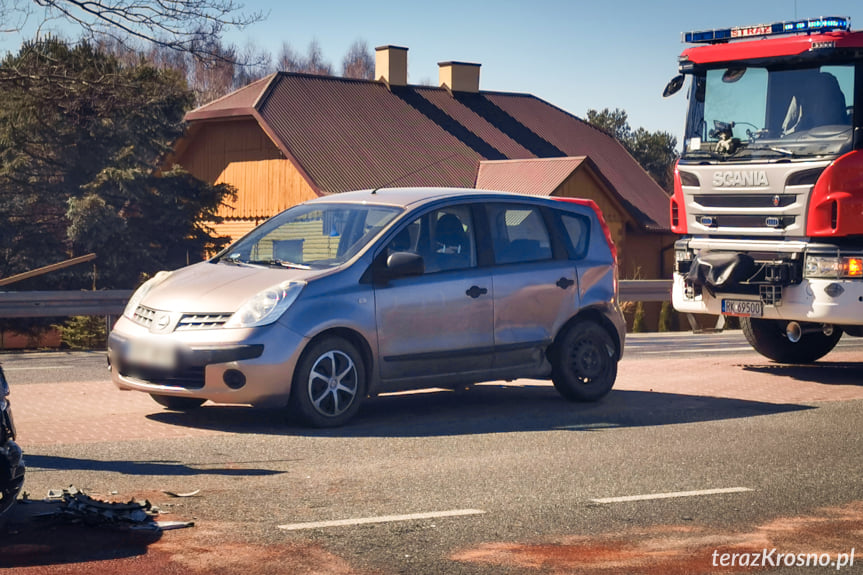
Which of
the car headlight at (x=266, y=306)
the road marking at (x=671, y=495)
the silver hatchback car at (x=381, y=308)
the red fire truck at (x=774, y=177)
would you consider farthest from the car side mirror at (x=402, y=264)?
the red fire truck at (x=774, y=177)

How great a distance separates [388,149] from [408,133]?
2104 millimetres

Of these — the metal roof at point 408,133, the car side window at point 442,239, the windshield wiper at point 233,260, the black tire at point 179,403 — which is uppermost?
the metal roof at point 408,133

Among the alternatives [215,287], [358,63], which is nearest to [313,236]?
[215,287]

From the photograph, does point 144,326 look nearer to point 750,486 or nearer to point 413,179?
point 750,486

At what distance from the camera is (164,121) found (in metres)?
35.1

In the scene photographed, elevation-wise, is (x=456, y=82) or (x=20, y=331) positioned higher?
(x=456, y=82)

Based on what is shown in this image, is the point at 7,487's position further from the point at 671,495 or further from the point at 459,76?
the point at 459,76

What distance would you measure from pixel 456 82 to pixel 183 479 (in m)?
42.3

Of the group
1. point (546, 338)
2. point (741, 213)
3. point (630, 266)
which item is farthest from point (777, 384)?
point (630, 266)

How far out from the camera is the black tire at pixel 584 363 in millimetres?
11070

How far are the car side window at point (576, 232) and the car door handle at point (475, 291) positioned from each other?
1182mm

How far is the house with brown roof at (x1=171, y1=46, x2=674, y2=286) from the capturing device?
38.8 m

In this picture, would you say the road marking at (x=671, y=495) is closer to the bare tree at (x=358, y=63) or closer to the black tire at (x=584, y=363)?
the black tire at (x=584, y=363)

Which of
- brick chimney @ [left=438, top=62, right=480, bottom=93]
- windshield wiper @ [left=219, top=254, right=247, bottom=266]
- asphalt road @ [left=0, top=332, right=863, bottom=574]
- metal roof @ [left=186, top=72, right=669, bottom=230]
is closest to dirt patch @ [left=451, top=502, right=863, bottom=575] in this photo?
asphalt road @ [left=0, top=332, right=863, bottom=574]
